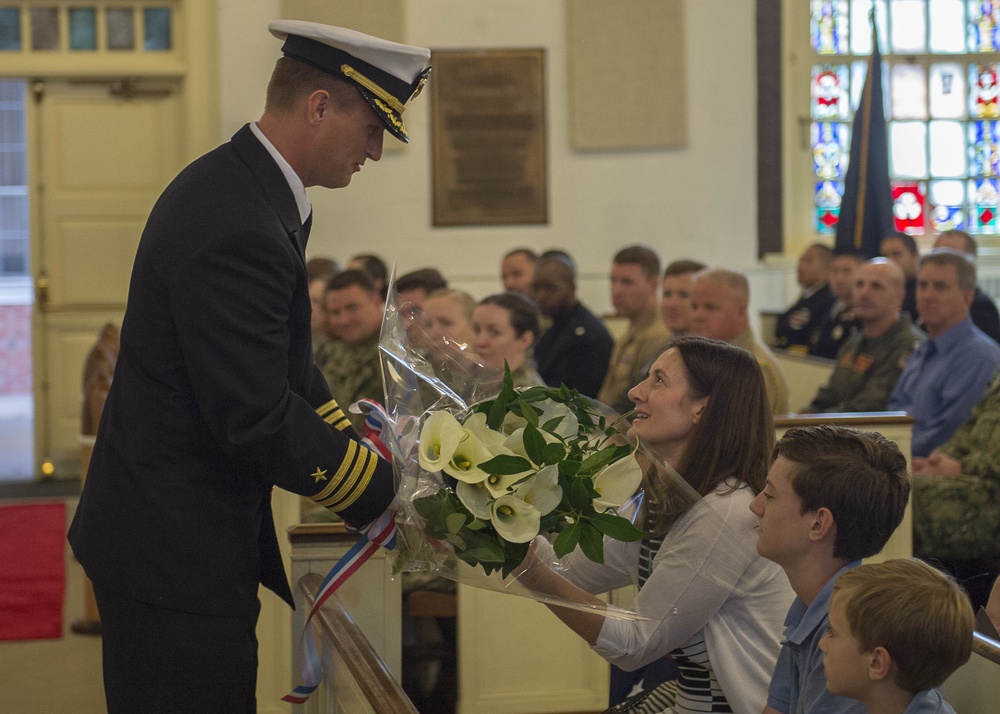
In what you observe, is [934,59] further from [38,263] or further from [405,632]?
[405,632]

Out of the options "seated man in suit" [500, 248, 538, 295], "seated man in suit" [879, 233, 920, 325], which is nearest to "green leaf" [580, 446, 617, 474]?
"seated man in suit" [500, 248, 538, 295]

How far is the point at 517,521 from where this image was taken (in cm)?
179

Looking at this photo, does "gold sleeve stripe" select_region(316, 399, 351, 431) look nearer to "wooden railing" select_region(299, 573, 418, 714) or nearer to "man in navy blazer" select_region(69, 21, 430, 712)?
"man in navy blazer" select_region(69, 21, 430, 712)

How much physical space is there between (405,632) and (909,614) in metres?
2.49

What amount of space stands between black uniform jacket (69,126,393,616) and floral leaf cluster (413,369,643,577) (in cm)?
24

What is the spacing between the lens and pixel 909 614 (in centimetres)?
174

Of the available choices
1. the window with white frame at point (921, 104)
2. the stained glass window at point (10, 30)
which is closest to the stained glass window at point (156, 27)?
the stained glass window at point (10, 30)

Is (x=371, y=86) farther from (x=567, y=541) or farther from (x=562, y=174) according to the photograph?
(x=562, y=174)

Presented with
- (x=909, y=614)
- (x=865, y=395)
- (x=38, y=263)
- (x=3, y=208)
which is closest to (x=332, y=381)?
(x=865, y=395)

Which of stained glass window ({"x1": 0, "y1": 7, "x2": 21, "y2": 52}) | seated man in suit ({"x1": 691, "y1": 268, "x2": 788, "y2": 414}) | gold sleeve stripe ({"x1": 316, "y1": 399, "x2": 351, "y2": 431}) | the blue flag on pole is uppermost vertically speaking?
stained glass window ({"x1": 0, "y1": 7, "x2": 21, "y2": 52})

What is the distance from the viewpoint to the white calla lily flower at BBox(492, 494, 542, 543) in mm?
1771

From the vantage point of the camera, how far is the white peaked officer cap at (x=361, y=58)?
2.02m

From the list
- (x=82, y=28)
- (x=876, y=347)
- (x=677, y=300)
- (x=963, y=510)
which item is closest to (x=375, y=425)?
(x=963, y=510)

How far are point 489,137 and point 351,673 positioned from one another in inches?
299
